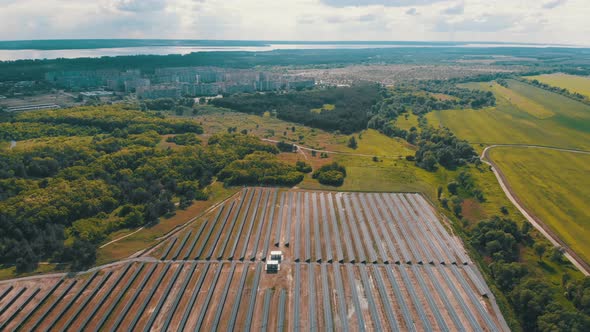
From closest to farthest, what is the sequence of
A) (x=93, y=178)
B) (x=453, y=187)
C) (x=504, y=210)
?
(x=504, y=210) → (x=93, y=178) → (x=453, y=187)

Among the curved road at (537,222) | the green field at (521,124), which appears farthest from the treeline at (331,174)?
the green field at (521,124)

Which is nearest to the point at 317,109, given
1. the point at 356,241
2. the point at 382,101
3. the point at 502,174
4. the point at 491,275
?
the point at 382,101

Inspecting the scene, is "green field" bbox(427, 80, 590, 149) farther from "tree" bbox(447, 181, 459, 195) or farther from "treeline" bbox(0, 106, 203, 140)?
"treeline" bbox(0, 106, 203, 140)

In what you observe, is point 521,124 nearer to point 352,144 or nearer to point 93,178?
point 352,144

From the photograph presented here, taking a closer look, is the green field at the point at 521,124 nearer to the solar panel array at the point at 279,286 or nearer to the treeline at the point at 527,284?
the treeline at the point at 527,284

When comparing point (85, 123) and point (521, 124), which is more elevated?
point (85, 123)

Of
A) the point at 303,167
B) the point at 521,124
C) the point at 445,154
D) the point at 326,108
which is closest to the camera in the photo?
the point at 303,167

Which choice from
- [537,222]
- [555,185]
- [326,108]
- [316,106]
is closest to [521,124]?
[555,185]
